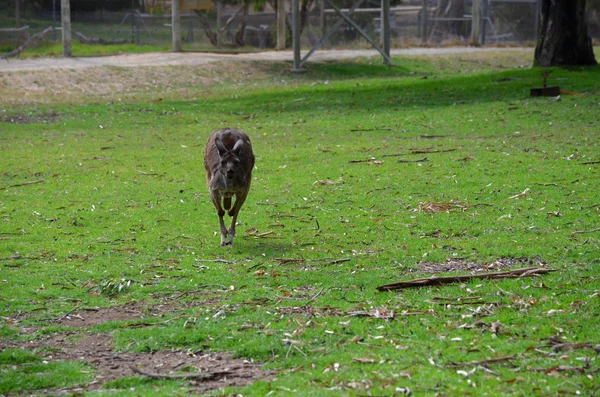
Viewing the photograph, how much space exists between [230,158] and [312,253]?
155 centimetres

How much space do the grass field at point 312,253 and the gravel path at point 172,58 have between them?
20.4 feet

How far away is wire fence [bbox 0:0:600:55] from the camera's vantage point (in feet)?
112

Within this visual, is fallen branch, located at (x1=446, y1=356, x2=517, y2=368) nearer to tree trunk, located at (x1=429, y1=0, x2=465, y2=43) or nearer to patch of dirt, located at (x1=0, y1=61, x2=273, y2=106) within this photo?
patch of dirt, located at (x1=0, y1=61, x2=273, y2=106)

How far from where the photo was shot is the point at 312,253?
992cm

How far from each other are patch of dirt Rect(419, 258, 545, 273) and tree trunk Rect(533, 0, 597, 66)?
1780 centimetres

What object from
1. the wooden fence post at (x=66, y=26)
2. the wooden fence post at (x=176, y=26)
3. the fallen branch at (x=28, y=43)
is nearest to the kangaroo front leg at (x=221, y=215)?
the wooden fence post at (x=66, y=26)

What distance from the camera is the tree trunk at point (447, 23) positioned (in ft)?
149

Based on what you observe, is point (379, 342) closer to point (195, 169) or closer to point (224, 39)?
point (195, 169)

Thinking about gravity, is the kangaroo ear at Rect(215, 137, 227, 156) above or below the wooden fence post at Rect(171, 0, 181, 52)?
below

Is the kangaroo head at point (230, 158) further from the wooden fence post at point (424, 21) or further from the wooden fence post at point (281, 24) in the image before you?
the wooden fence post at point (424, 21)

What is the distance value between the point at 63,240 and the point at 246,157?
2.52 metres

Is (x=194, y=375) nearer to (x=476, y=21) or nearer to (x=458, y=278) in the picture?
(x=458, y=278)

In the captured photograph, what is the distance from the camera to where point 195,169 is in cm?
1576

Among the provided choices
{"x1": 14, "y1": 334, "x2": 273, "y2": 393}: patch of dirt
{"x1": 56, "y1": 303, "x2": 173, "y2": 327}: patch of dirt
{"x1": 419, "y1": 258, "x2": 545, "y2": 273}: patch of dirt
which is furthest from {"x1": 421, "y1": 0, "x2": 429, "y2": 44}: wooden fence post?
{"x1": 14, "y1": 334, "x2": 273, "y2": 393}: patch of dirt
